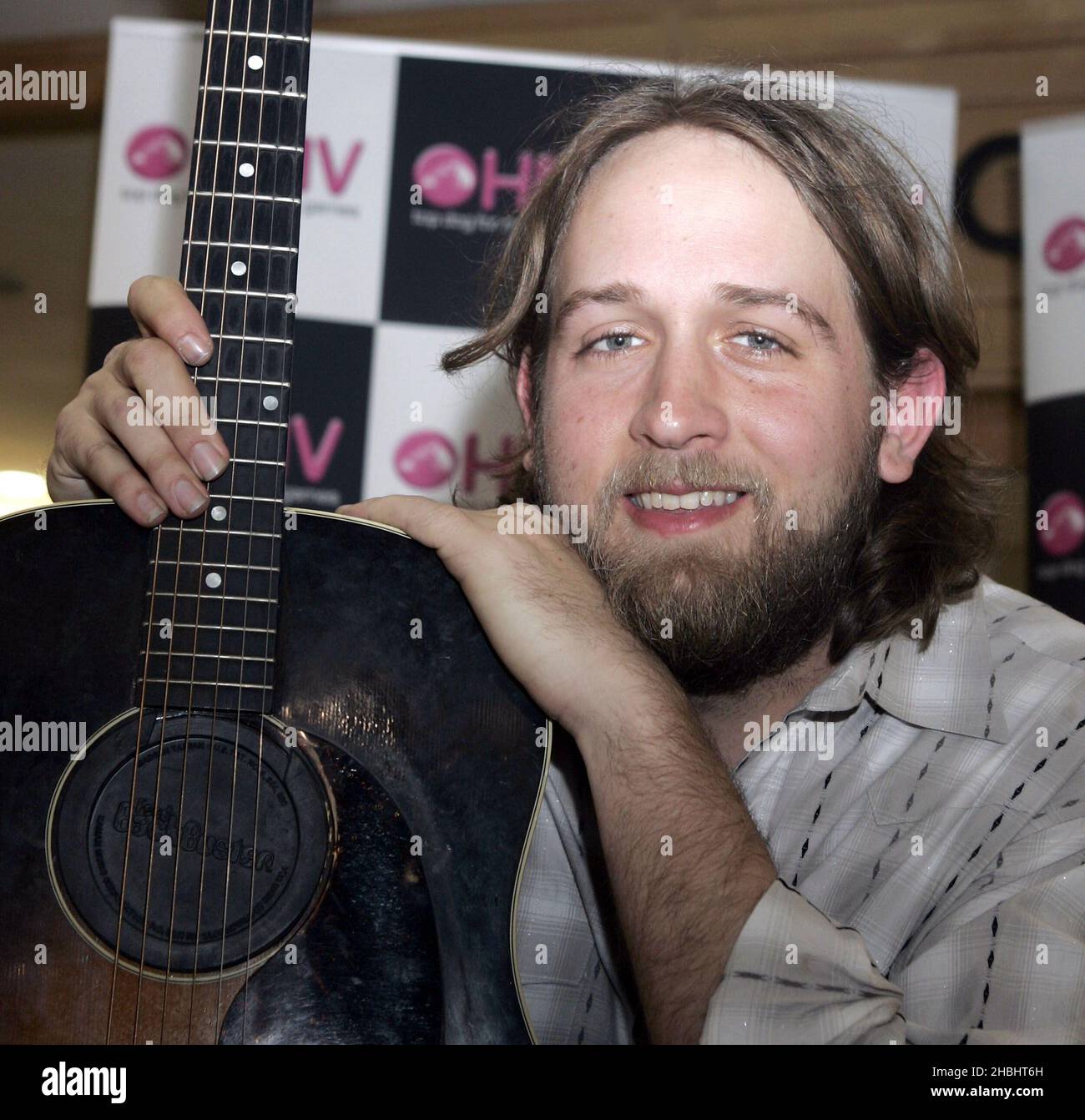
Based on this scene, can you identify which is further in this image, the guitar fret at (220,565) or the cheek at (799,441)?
the cheek at (799,441)

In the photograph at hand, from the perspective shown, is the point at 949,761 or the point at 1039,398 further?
the point at 1039,398

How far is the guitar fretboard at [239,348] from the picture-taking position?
114 centimetres

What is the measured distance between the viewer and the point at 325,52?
2605mm

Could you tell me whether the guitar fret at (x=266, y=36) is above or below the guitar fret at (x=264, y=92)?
above

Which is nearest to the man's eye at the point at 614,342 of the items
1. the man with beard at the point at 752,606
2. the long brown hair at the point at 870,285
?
the man with beard at the point at 752,606

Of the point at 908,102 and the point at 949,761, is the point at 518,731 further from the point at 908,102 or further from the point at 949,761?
the point at 908,102

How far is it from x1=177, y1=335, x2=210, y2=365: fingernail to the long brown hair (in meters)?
0.56

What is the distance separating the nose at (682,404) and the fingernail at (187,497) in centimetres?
54

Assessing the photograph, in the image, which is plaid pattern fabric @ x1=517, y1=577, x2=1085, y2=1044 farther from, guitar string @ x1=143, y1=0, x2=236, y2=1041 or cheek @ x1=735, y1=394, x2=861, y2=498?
guitar string @ x1=143, y1=0, x2=236, y2=1041

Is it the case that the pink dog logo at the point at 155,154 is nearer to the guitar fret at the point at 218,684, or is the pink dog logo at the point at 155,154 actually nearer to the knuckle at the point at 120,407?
the knuckle at the point at 120,407

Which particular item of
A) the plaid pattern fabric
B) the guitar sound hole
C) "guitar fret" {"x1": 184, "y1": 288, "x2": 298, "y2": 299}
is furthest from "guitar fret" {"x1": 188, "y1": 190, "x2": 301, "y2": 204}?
the plaid pattern fabric

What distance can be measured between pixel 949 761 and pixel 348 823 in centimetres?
66

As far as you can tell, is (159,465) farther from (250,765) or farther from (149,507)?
(250,765)
